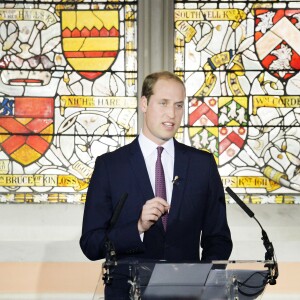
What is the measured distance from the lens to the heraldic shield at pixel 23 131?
229 inches

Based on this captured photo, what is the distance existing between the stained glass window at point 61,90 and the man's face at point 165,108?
2478 millimetres

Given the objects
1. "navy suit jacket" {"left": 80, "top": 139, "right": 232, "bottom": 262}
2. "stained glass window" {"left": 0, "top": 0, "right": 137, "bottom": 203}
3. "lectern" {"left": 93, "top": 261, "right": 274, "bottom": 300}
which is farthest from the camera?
"stained glass window" {"left": 0, "top": 0, "right": 137, "bottom": 203}

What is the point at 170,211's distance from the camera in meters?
3.30

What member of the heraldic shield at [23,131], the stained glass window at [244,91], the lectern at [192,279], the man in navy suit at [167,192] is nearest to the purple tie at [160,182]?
the man in navy suit at [167,192]

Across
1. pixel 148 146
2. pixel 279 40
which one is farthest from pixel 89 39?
pixel 148 146

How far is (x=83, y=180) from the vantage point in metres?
5.77

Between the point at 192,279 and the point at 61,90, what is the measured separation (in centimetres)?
336

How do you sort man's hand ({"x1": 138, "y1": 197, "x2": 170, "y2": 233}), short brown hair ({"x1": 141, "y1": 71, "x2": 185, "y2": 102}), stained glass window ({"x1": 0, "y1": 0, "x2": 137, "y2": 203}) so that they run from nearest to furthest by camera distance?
man's hand ({"x1": 138, "y1": 197, "x2": 170, "y2": 233}) < short brown hair ({"x1": 141, "y1": 71, "x2": 185, "y2": 102}) < stained glass window ({"x1": 0, "y1": 0, "x2": 137, "y2": 203})

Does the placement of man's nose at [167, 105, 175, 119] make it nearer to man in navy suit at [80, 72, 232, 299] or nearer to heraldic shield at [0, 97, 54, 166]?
man in navy suit at [80, 72, 232, 299]

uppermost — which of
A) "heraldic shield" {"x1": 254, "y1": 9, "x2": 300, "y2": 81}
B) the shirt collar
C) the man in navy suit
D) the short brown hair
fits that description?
"heraldic shield" {"x1": 254, "y1": 9, "x2": 300, "y2": 81}

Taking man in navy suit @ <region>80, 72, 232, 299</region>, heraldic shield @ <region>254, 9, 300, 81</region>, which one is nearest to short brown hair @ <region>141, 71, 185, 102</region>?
man in navy suit @ <region>80, 72, 232, 299</region>

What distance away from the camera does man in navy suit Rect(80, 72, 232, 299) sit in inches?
129

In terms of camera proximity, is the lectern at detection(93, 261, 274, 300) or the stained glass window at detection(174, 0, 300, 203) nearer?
the lectern at detection(93, 261, 274, 300)

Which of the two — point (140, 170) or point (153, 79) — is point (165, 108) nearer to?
point (153, 79)
